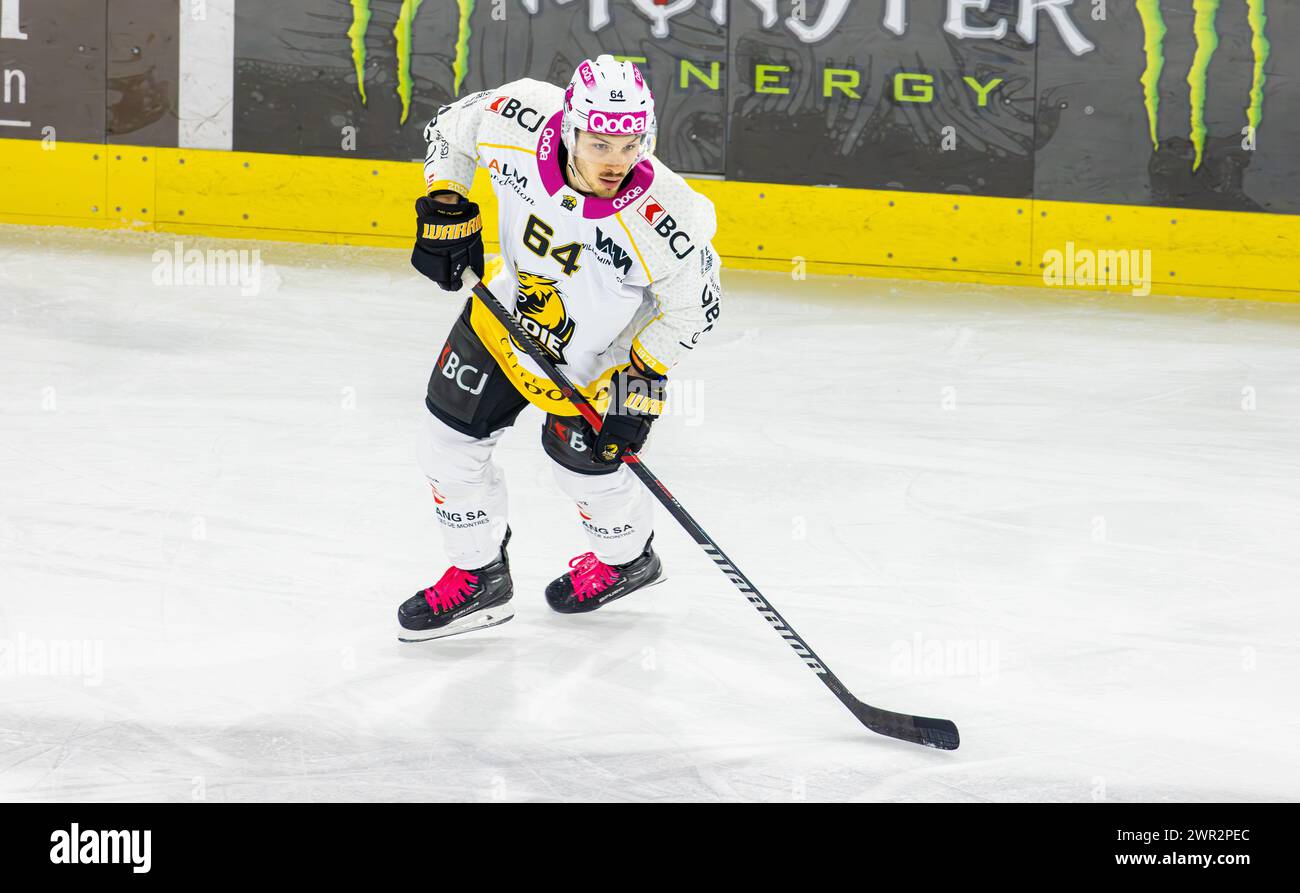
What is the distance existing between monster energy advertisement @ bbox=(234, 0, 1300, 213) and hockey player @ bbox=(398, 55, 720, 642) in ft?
14.5

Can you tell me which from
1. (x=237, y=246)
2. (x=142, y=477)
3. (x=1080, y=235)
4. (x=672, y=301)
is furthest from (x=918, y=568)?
(x=237, y=246)

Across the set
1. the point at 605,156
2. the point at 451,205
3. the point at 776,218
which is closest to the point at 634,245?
the point at 605,156

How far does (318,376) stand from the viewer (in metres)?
5.39

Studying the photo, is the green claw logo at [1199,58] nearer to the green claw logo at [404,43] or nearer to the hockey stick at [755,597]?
the green claw logo at [404,43]

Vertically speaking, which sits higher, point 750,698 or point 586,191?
point 586,191

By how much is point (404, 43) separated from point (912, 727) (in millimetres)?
5614

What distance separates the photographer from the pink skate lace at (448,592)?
340 centimetres

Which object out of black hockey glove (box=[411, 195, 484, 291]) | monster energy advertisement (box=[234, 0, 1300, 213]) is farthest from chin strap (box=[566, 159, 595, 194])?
monster energy advertisement (box=[234, 0, 1300, 213])

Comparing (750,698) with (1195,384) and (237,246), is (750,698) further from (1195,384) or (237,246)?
(237,246)

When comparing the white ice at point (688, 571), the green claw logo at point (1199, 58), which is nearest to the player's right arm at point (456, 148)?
the white ice at point (688, 571)

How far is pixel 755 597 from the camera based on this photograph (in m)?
3.19

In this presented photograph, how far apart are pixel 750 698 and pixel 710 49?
198 inches

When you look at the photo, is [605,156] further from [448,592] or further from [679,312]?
[448,592]

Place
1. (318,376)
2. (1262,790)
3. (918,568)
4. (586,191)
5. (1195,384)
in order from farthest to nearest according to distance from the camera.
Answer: (1195,384) < (318,376) < (918,568) < (586,191) < (1262,790)
